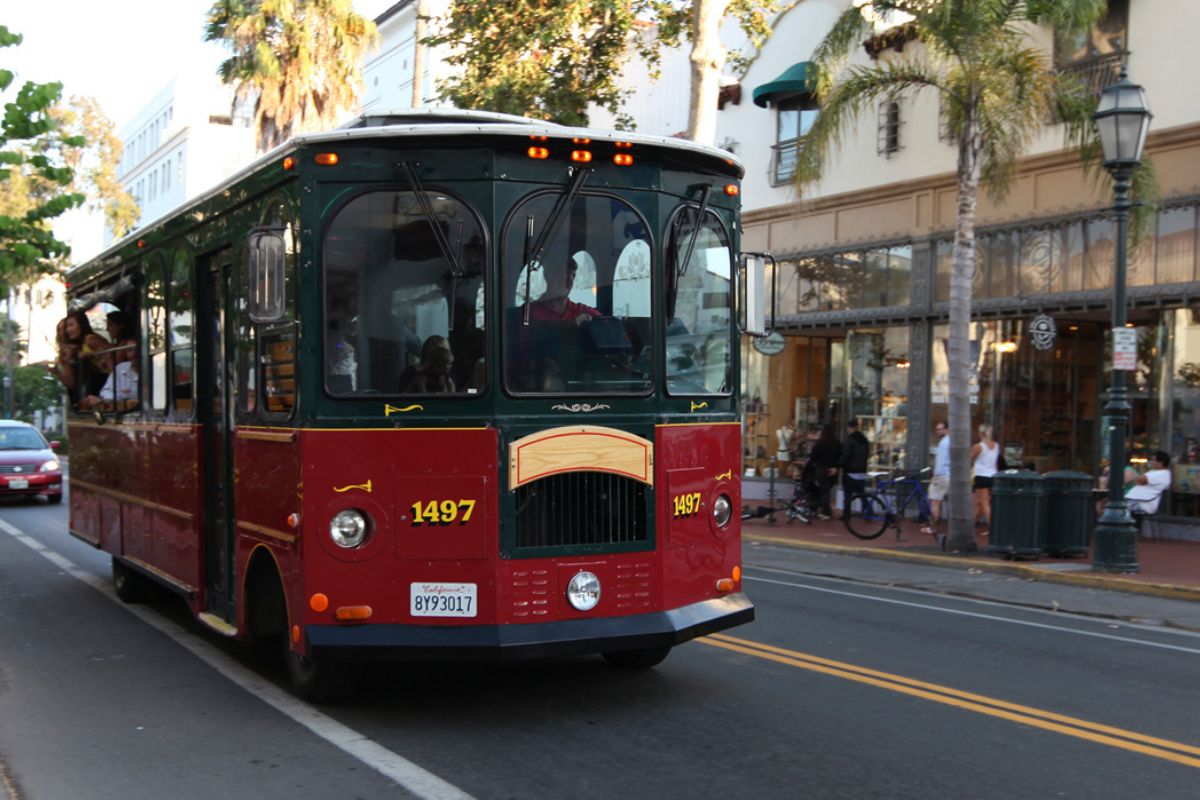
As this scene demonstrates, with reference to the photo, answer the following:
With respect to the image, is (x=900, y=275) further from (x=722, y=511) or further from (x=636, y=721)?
(x=636, y=721)

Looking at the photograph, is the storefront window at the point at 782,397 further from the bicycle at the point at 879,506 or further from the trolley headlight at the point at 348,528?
the trolley headlight at the point at 348,528

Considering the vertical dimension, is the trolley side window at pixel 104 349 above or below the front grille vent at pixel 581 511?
above

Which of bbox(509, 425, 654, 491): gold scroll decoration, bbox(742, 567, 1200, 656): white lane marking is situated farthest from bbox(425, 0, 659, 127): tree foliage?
bbox(509, 425, 654, 491): gold scroll decoration

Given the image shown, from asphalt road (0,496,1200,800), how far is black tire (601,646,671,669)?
10 cm

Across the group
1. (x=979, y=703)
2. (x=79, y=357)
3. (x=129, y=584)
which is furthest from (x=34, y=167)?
(x=979, y=703)

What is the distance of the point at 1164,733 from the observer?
6.82m

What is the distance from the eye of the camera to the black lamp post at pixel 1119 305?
14.4 metres

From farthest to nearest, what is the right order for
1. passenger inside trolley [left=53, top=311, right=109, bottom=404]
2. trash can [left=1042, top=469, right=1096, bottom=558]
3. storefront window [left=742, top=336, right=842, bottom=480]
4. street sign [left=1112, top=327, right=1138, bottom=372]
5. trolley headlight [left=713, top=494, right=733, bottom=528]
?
storefront window [left=742, top=336, right=842, bottom=480], trash can [left=1042, top=469, right=1096, bottom=558], street sign [left=1112, top=327, right=1138, bottom=372], passenger inside trolley [left=53, top=311, right=109, bottom=404], trolley headlight [left=713, top=494, right=733, bottom=528]

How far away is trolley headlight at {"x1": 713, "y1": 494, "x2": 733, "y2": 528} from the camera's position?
7.19 meters

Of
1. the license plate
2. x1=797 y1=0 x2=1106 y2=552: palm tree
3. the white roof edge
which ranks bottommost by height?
the license plate

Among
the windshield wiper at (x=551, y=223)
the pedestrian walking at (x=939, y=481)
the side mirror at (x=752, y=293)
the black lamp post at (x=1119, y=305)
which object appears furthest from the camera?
the pedestrian walking at (x=939, y=481)

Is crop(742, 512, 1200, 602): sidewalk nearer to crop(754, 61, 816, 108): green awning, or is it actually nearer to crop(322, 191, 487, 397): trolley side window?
crop(754, 61, 816, 108): green awning

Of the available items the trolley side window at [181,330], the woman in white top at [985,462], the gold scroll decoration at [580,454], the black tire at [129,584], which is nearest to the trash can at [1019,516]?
the woman in white top at [985,462]

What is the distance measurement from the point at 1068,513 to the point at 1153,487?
290 cm
